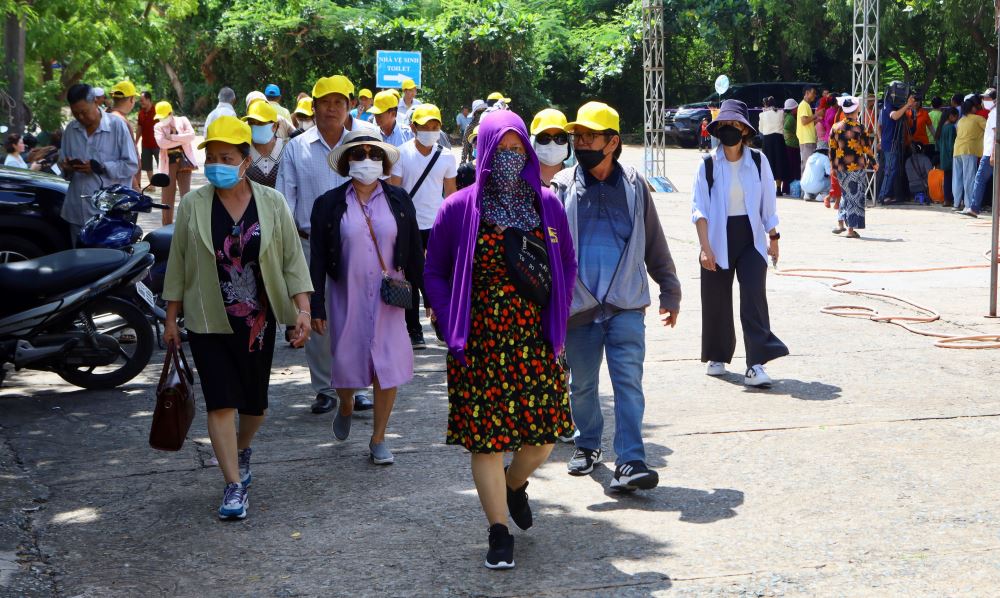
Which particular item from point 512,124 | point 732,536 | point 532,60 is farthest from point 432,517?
point 532,60

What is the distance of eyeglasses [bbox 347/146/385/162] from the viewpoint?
21.9ft

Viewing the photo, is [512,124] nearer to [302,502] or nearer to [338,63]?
[302,502]

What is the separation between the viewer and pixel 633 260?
243 inches

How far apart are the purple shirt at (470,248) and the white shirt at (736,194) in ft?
10.8

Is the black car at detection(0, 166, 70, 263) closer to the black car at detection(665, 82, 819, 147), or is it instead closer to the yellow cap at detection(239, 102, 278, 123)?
the yellow cap at detection(239, 102, 278, 123)

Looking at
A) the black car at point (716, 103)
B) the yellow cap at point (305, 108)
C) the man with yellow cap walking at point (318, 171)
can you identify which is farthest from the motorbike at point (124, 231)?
the black car at point (716, 103)

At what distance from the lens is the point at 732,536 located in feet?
17.9

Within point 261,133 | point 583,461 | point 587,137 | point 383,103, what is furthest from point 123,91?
point 583,461

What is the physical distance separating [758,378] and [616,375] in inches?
96.6

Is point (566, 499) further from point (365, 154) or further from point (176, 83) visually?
point (176, 83)

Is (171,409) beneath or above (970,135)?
beneath

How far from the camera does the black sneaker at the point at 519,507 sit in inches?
212

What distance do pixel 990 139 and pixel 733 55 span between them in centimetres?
2836

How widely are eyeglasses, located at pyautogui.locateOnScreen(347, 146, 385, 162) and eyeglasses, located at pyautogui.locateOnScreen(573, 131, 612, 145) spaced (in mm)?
1103
